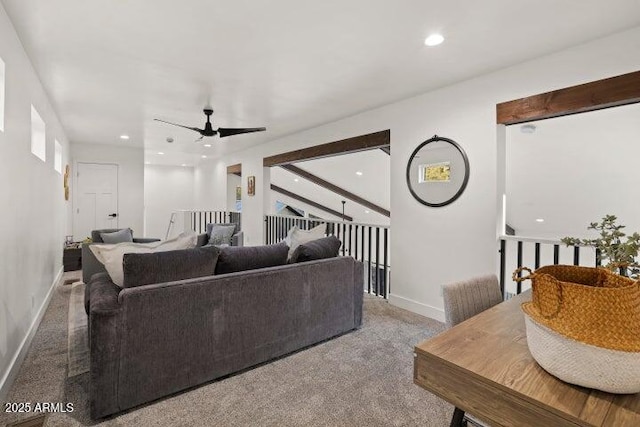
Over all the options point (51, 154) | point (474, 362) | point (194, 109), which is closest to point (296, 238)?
point (194, 109)

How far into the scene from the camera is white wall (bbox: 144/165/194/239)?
9547 mm

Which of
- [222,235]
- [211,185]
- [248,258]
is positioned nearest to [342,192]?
[211,185]

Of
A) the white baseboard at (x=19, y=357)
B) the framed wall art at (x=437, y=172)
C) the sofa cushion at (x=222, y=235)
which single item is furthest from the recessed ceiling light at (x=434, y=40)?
the sofa cushion at (x=222, y=235)

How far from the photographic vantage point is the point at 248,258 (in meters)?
2.42

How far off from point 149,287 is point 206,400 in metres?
0.78

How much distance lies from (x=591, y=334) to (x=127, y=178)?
8246 millimetres

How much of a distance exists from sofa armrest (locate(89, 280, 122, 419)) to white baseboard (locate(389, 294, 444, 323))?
2.89 metres

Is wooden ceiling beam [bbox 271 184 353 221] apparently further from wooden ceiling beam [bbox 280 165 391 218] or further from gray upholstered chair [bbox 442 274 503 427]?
gray upholstered chair [bbox 442 274 503 427]

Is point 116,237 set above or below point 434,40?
below

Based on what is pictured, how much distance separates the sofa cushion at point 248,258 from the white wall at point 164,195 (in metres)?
7.72

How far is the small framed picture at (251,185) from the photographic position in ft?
22.3

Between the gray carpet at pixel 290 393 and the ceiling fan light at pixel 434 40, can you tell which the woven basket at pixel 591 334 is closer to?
the gray carpet at pixel 290 393

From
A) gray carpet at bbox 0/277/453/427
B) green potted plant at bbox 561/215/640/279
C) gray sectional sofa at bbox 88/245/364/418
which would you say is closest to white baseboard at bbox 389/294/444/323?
gray carpet at bbox 0/277/453/427

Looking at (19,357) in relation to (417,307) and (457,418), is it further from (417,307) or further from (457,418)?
(417,307)
